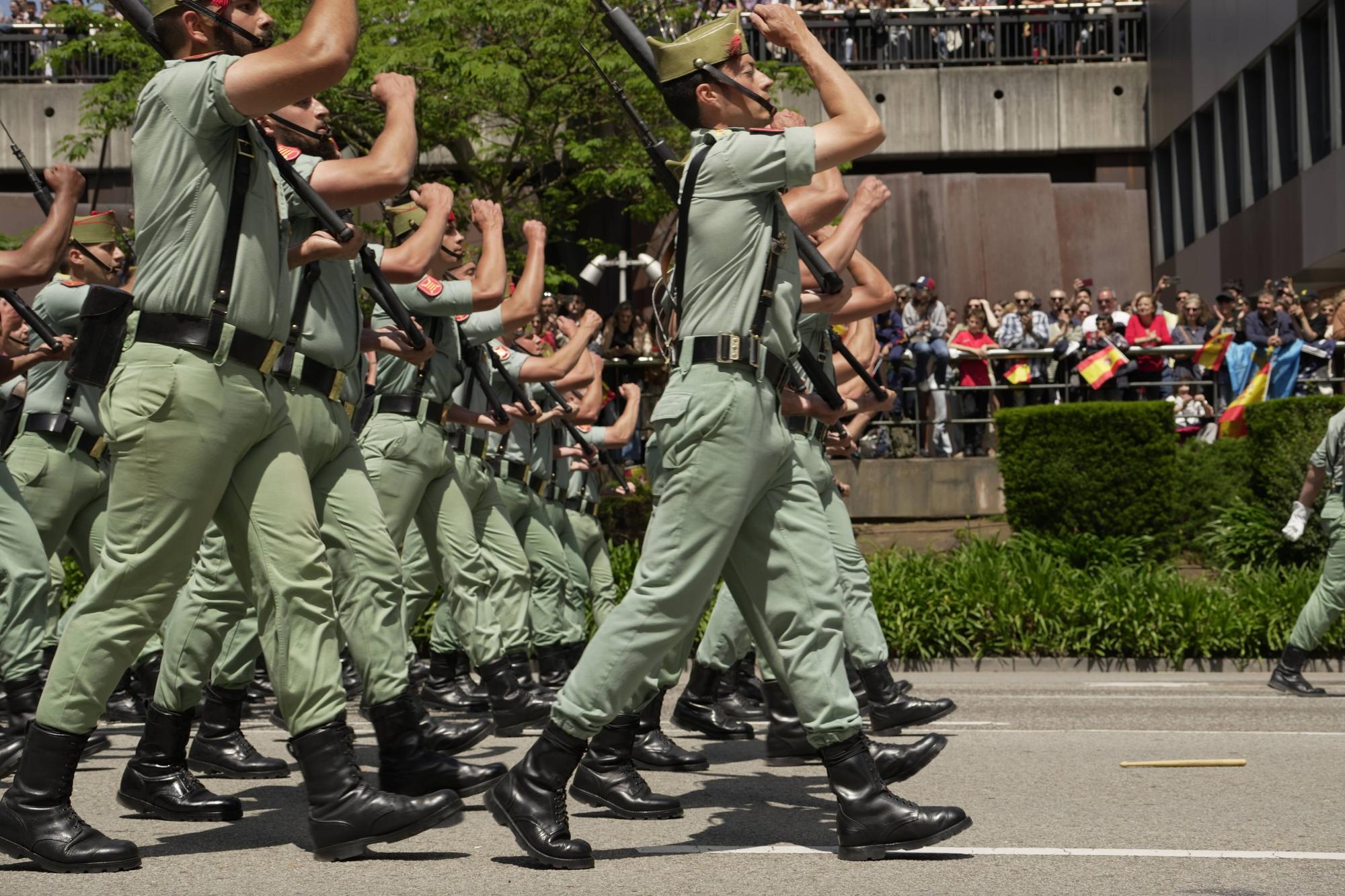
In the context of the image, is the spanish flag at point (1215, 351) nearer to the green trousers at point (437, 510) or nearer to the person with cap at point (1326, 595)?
the person with cap at point (1326, 595)

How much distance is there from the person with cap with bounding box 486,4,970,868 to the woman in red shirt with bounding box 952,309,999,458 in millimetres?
14223

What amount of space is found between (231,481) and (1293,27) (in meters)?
23.8

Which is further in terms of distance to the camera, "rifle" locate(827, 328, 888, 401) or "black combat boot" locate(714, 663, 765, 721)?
"black combat boot" locate(714, 663, 765, 721)

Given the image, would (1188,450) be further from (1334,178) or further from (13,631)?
(13,631)

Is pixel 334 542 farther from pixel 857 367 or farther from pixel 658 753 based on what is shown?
pixel 857 367

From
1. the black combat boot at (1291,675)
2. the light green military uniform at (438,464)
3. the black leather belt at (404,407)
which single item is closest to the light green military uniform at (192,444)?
the light green military uniform at (438,464)

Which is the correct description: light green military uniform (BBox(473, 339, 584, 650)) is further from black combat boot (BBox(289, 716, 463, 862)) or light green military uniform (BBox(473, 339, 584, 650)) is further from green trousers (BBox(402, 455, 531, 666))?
black combat boot (BBox(289, 716, 463, 862))

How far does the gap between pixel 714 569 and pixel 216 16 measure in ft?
6.79

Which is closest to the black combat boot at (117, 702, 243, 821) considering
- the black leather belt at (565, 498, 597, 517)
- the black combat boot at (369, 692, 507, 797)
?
the black combat boot at (369, 692, 507, 797)

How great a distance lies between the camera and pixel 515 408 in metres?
10.4

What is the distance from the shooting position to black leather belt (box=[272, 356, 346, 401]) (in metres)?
5.91

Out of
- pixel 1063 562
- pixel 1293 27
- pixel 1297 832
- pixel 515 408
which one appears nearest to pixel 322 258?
pixel 1297 832

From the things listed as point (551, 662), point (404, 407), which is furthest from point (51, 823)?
point (551, 662)

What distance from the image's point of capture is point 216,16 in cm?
506
